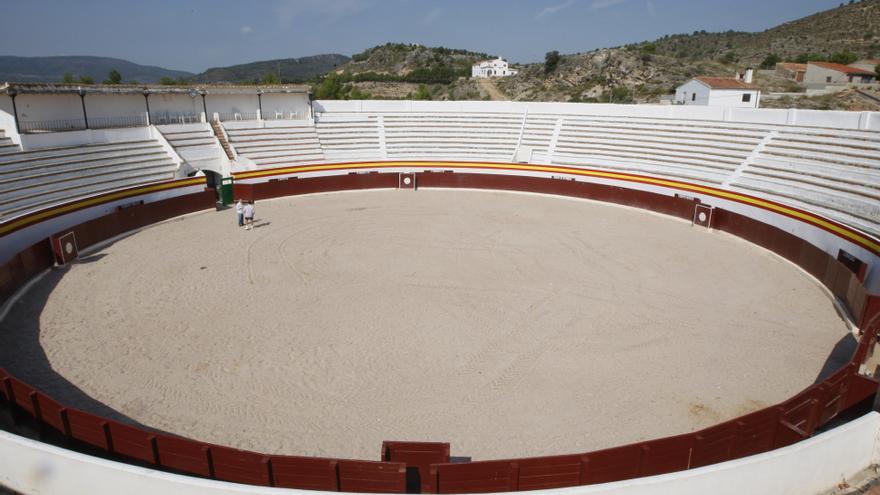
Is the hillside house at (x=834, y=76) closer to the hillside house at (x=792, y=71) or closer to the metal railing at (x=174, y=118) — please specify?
the hillside house at (x=792, y=71)

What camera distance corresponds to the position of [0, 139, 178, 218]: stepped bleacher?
2351cm

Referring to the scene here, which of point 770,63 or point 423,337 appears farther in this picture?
point 770,63

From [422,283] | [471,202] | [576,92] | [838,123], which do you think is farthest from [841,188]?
[576,92]

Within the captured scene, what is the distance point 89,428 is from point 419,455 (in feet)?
17.8

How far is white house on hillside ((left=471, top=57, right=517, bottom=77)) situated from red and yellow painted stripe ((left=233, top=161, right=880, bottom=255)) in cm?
11214

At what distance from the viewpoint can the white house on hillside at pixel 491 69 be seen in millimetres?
142500

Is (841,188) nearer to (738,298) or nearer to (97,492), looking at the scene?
(738,298)

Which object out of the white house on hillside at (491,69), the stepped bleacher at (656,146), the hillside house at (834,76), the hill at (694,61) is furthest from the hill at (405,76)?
the hillside house at (834,76)

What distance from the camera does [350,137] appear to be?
39.3m

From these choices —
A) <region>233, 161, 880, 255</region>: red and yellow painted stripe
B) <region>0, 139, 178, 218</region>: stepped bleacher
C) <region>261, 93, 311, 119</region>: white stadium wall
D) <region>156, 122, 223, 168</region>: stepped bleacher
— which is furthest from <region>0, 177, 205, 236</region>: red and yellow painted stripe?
<region>261, 93, 311, 119</region>: white stadium wall

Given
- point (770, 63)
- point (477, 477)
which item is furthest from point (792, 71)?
point (477, 477)

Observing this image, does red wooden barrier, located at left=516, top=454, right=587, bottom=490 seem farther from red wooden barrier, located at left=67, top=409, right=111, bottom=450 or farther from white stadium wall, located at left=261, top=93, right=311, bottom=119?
white stadium wall, located at left=261, top=93, right=311, bottom=119

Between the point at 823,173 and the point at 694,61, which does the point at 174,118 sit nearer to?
the point at 823,173

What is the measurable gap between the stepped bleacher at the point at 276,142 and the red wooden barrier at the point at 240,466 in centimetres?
2836
